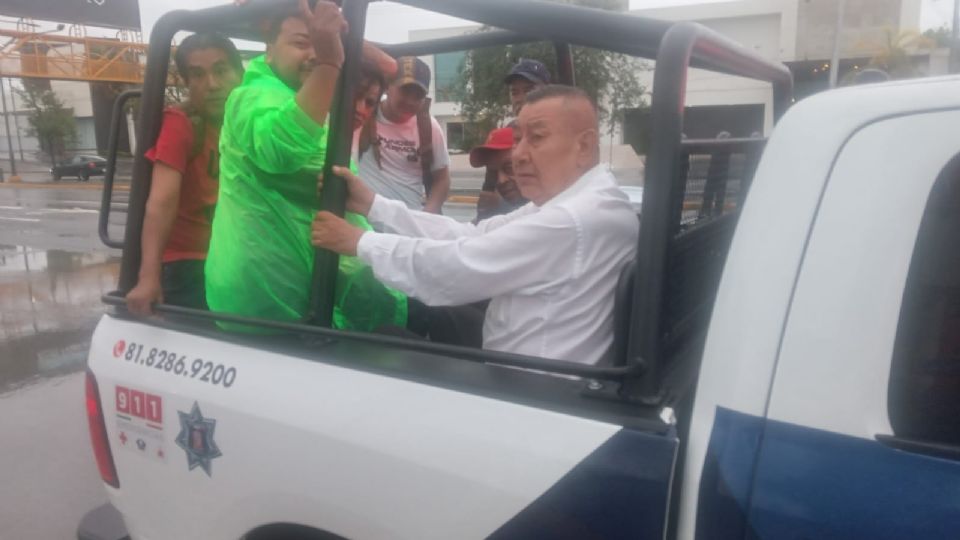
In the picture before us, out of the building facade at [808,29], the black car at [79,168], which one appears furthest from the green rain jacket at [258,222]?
the black car at [79,168]

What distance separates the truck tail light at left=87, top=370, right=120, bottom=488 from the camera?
2139 millimetres

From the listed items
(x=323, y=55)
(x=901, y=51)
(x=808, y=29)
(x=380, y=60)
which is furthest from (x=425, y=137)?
(x=808, y=29)

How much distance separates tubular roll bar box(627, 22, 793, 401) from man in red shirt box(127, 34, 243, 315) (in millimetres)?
1416

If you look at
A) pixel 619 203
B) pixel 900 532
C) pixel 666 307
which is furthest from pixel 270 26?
pixel 900 532

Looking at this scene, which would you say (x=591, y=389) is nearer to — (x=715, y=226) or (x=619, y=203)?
(x=619, y=203)

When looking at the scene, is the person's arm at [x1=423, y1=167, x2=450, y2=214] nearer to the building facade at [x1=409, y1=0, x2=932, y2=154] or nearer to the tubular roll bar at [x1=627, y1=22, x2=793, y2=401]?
the tubular roll bar at [x1=627, y1=22, x2=793, y2=401]

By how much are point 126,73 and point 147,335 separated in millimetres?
25577

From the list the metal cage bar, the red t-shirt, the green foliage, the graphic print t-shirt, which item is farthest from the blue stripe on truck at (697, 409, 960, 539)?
the green foliage

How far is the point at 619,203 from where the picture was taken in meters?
1.95

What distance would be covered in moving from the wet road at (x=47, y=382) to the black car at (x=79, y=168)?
25.9 metres

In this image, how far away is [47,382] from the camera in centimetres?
577

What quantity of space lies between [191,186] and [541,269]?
1543mm

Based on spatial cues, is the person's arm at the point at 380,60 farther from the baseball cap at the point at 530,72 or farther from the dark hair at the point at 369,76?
the baseball cap at the point at 530,72

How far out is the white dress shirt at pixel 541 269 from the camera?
1837 millimetres
